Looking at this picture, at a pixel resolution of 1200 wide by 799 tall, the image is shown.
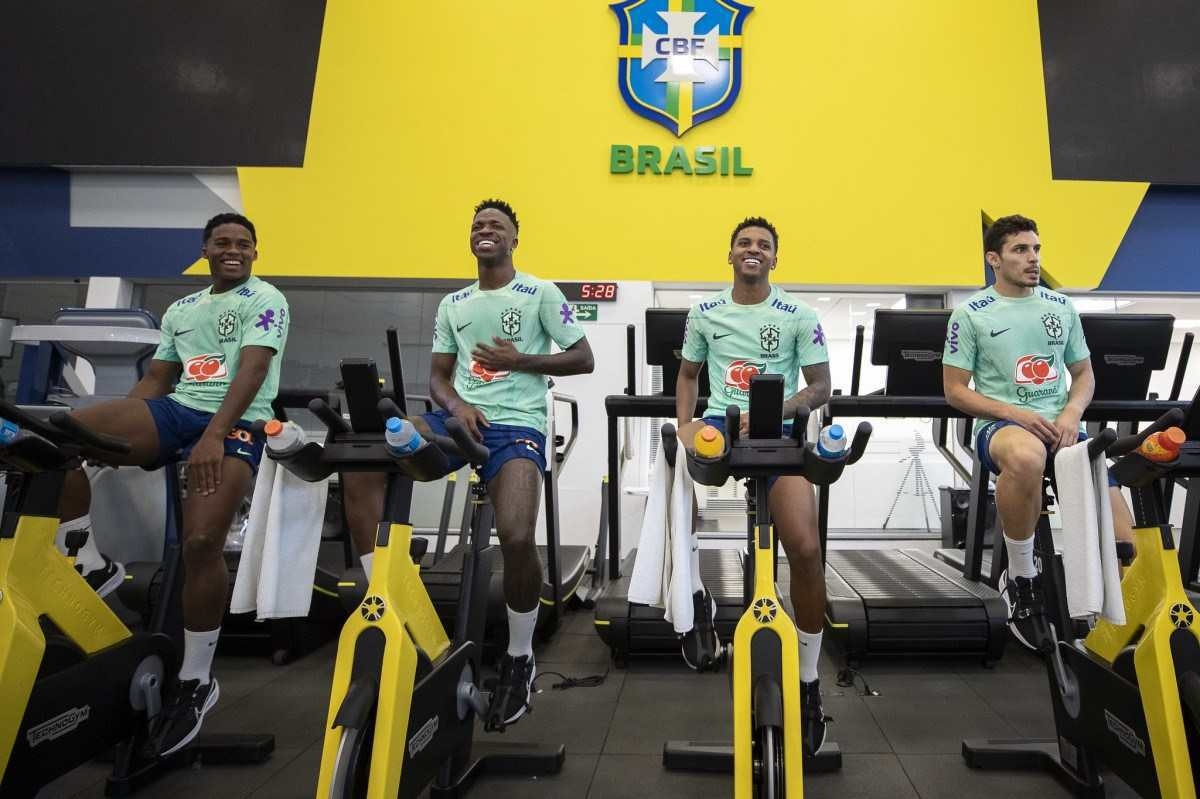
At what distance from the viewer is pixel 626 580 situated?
10.4 ft

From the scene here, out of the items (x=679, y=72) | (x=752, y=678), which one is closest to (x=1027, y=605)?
(x=752, y=678)

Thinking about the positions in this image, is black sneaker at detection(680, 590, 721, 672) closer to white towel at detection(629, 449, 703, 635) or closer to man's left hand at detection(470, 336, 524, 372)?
white towel at detection(629, 449, 703, 635)

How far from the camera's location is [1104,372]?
284 centimetres

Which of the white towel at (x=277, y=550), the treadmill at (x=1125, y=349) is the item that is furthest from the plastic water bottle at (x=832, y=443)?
the treadmill at (x=1125, y=349)

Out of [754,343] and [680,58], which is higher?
[680,58]

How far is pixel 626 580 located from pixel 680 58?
160 inches

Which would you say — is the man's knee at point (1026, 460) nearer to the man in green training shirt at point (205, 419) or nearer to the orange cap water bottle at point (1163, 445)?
the orange cap water bottle at point (1163, 445)

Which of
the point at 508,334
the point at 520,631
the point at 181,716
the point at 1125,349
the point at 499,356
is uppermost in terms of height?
the point at 1125,349

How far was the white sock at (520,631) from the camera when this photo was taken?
1961 mm

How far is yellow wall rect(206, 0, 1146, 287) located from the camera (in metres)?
4.75

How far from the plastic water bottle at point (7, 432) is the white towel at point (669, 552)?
1490 millimetres

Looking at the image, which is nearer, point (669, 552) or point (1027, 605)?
point (669, 552)

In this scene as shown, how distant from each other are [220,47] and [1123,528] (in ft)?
21.6

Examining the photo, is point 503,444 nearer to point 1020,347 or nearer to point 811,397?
point 811,397
